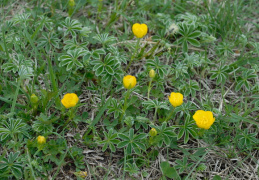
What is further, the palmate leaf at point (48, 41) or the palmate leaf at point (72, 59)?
the palmate leaf at point (48, 41)

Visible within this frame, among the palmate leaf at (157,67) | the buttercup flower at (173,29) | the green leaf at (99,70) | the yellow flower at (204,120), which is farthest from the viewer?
the buttercup flower at (173,29)

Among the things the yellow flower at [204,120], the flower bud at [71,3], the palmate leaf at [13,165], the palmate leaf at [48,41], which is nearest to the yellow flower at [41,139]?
the palmate leaf at [13,165]

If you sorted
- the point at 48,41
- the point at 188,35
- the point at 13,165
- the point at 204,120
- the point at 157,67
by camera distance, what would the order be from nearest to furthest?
the point at 13,165 < the point at 204,120 < the point at 157,67 < the point at 48,41 < the point at 188,35

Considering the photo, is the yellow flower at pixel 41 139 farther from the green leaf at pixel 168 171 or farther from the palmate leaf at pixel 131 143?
the green leaf at pixel 168 171

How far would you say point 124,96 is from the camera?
2.79 meters

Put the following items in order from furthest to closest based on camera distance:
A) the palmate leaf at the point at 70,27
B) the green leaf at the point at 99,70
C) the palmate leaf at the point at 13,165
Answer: the palmate leaf at the point at 70,27 → the green leaf at the point at 99,70 → the palmate leaf at the point at 13,165

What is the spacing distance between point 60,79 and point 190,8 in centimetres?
194

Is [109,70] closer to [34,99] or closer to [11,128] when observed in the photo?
[34,99]

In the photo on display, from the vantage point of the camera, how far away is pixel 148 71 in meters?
2.91

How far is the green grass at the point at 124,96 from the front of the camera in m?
2.42

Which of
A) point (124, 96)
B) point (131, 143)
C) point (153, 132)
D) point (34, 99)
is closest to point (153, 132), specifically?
point (153, 132)

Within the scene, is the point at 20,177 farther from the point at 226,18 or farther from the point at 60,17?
the point at 226,18

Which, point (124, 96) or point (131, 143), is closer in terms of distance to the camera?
point (131, 143)

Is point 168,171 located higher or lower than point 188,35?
lower
